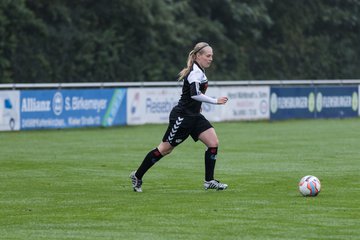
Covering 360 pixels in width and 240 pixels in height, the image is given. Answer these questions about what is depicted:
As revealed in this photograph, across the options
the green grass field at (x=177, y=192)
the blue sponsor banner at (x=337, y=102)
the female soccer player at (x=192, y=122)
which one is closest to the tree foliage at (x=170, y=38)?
the blue sponsor banner at (x=337, y=102)

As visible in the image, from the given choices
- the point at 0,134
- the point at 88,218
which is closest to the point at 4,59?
the point at 0,134

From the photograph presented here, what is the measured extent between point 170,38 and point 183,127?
3787cm

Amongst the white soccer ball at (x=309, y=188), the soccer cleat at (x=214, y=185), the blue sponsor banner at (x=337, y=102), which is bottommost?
the blue sponsor banner at (x=337, y=102)

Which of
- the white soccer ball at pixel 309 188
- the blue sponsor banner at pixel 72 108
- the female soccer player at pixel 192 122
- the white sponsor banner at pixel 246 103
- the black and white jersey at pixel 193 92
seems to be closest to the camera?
the white soccer ball at pixel 309 188

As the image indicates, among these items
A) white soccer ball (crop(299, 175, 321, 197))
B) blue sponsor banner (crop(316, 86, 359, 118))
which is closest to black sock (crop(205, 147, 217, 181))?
white soccer ball (crop(299, 175, 321, 197))

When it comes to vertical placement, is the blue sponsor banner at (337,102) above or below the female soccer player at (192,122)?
below

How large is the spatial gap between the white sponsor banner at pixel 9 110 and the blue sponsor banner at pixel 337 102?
14284mm

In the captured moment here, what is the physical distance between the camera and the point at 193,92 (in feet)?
48.0

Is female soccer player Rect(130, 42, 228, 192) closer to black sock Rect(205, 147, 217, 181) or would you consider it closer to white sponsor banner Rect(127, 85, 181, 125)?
black sock Rect(205, 147, 217, 181)

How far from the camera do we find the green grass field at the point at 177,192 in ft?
35.9

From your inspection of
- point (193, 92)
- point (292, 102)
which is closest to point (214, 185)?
point (193, 92)

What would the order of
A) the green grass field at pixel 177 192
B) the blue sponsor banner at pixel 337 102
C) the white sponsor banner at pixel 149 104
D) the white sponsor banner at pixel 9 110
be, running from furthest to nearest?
1. the blue sponsor banner at pixel 337 102
2. the white sponsor banner at pixel 149 104
3. the white sponsor banner at pixel 9 110
4. the green grass field at pixel 177 192

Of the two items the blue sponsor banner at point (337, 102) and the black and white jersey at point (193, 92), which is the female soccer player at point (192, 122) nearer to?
the black and white jersey at point (193, 92)

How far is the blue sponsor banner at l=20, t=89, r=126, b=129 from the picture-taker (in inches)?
1273
